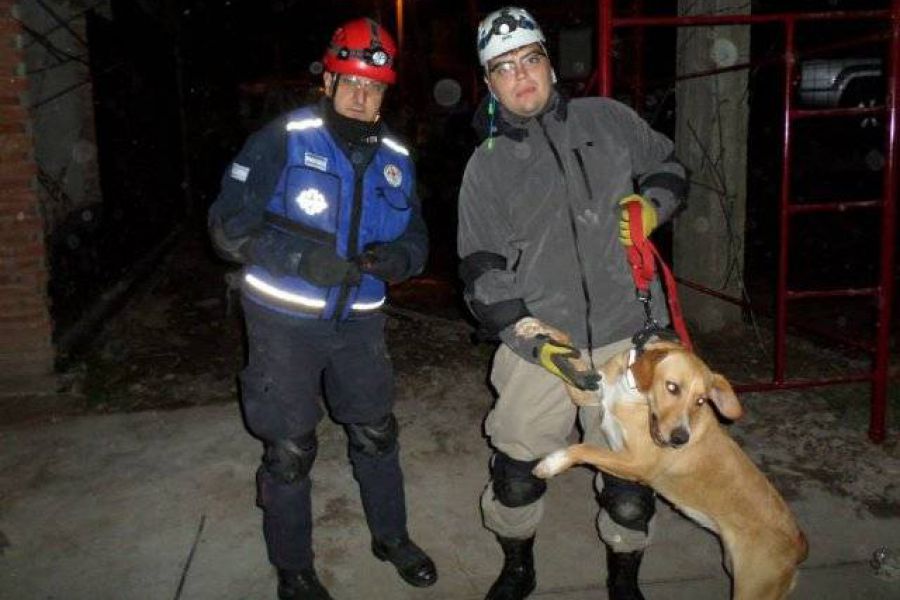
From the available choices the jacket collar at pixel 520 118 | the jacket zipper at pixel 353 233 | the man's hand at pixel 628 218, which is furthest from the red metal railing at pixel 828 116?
the jacket zipper at pixel 353 233

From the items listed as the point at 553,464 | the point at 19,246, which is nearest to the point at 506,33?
the point at 553,464

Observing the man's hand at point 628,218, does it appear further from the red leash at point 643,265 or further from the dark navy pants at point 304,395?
the dark navy pants at point 304,395

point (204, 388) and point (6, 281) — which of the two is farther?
point (204, 388)

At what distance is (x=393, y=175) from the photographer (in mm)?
2920

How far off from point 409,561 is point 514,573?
467 mm

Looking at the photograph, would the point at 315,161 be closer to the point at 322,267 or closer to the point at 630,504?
the point at 322,267

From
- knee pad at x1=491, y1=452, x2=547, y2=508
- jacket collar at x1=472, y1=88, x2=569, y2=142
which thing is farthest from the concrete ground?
jacket collar at x1=472, y1=88, x2=569, y2=142

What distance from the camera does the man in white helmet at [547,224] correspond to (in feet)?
8.98

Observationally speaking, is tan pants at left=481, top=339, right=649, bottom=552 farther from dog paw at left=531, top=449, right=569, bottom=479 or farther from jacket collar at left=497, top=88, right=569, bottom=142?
jacket collar at left=497, top=88, right=569, bottom=142

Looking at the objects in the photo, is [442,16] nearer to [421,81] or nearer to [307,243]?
[421,81]

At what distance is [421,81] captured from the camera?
9.80 metres

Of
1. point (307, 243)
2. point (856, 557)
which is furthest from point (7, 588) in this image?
point (856, 557)

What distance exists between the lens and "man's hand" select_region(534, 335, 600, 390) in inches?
101

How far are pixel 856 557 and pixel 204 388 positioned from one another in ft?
14.2
